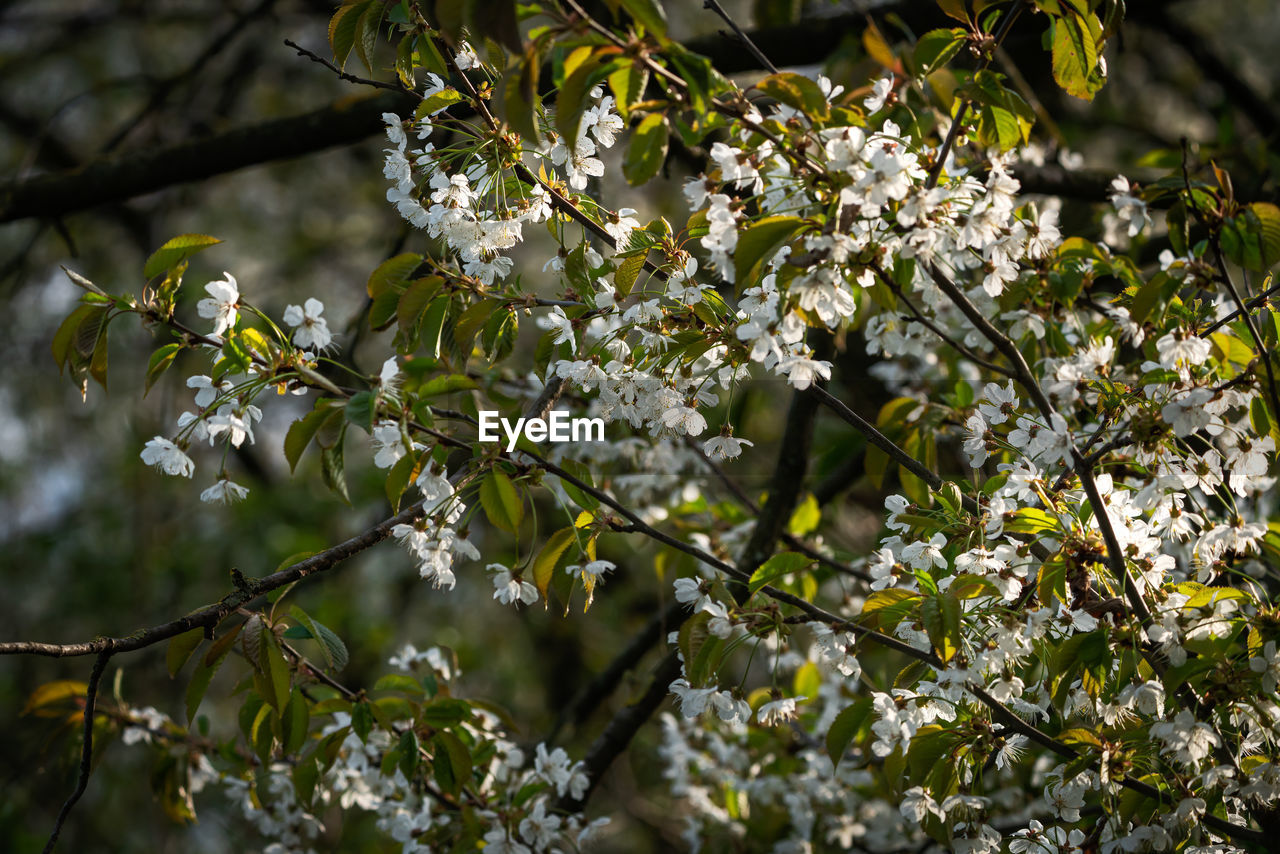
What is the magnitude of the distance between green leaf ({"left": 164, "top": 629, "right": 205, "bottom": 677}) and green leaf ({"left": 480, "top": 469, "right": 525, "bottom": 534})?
486mm

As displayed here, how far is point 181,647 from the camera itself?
1415 mm

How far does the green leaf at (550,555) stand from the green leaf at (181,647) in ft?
1.65

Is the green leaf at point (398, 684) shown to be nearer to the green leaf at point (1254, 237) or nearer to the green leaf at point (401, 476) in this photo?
the green leaf at point (401, 476)

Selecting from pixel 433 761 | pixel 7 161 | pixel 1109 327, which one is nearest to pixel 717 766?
pixel 433 761

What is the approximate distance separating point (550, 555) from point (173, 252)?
2.37ft

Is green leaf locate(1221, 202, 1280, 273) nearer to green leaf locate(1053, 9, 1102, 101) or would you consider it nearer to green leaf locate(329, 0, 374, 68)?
green leaf locate(1053, 9, 1102, 101)

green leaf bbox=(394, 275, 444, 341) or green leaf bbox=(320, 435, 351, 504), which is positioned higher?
green leaf bbox=(394, 275, 444, 341)

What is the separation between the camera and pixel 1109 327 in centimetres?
193

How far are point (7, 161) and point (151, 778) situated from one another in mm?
5788

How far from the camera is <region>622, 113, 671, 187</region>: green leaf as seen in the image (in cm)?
118

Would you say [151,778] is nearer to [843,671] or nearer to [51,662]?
[843,671]

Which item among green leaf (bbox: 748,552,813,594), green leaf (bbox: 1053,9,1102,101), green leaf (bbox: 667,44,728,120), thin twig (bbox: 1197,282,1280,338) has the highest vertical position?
green leaf (bbox: 1053,9,1102,101)

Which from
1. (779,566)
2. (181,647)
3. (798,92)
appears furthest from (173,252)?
(779,566)

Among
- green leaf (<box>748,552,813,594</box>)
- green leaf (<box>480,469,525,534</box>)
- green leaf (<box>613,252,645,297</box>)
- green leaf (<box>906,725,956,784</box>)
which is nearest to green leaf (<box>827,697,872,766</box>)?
green leaf (<box>906,725,956,784</box>)
